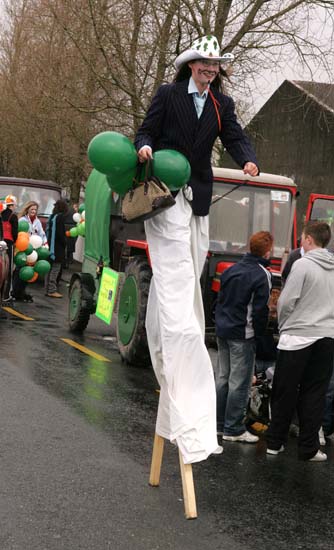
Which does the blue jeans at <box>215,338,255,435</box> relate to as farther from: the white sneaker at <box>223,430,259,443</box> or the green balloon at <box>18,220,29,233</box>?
the green balloon at <box>18,220,29,233</box>

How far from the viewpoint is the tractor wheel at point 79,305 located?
12055mm

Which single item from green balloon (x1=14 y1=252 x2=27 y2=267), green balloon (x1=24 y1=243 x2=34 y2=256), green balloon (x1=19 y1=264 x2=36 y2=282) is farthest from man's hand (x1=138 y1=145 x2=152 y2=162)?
green balloon (x1=24 y1=243 x2=34 y2=256)

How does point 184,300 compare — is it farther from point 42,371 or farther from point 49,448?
point 42,371

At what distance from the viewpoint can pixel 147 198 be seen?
16.1 feet

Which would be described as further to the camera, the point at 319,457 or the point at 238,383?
the point at 238,383

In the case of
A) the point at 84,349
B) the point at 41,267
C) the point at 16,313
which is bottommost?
the point at 16,313

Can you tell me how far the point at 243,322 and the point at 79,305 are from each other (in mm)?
5495

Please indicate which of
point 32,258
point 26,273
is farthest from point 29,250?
point 26,273

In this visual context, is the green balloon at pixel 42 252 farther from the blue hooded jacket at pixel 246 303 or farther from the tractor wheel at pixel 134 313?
the blue hooded jacket at pixel 246 303

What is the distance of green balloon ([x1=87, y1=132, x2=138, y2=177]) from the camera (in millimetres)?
4992

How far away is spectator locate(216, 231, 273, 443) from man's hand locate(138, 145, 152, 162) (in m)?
2.18

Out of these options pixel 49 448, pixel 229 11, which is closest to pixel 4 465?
pixel 49 448

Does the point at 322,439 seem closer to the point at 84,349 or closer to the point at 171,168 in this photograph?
the point at 171,168

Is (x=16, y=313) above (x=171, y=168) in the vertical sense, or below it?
below
